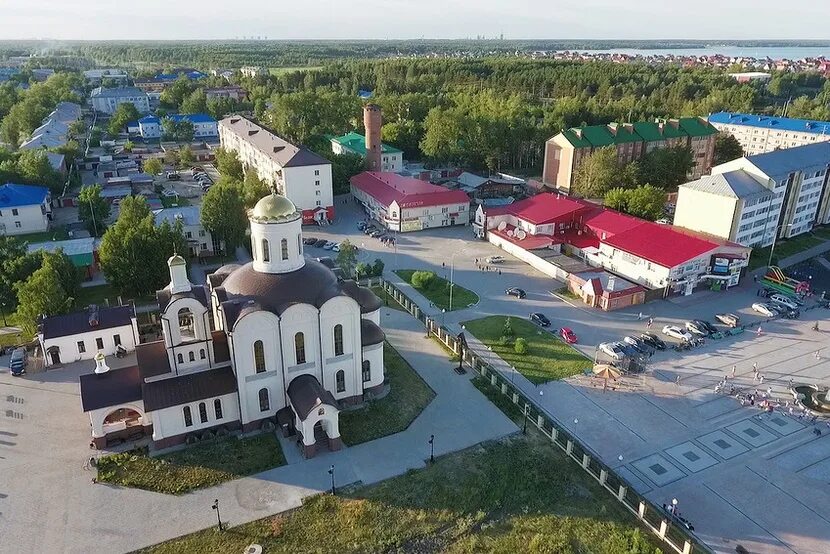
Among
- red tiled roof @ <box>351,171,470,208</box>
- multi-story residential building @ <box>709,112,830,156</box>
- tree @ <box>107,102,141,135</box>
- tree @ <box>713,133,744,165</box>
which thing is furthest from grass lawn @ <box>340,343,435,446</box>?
tree @ <box>107,102,141,135</box>

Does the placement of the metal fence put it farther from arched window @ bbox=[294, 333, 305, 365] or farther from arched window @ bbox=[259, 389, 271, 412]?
arched window @ bbox=[259, 389, 271, 412]

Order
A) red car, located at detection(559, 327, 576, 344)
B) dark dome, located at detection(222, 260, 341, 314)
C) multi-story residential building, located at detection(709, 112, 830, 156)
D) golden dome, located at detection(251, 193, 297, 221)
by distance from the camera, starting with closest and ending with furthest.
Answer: dark dome, located at detection(222, 260, 341, 314) → golden dome, located at detection(251, 193, 297, 221) → red car, located at detection(559, 327, 576, 344) → multi-story residential building, located at detection(709, 112, 830, 156)

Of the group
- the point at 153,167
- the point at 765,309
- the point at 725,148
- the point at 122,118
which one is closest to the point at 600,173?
the point at 765,309

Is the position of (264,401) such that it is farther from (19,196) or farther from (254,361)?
(19,196)

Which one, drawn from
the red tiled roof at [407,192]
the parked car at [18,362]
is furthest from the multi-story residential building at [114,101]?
the parked car at [18,362]

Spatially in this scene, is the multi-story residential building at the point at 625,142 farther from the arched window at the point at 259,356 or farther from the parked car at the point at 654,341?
the arched window at the point at 259,356

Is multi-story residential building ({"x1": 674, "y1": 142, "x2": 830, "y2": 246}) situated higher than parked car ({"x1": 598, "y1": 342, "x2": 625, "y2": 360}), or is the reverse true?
multi-story residential building ({"x1": 674, "y1": 142, "x2": 830, "y2": 246})
